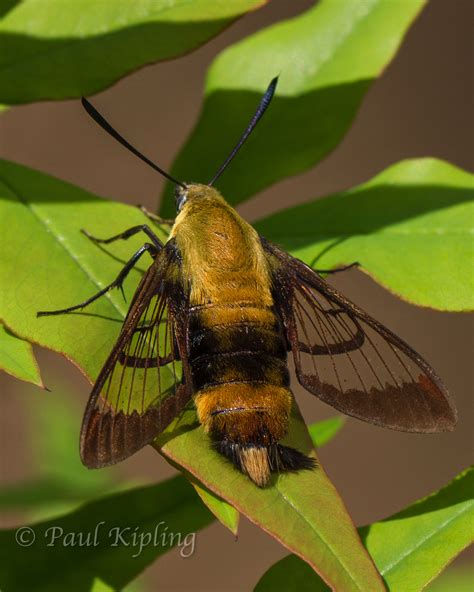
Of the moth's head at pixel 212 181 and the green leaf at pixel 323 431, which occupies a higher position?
the moth's head at pixel 212 181

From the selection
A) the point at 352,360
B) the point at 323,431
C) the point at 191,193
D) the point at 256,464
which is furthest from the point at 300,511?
the point at 323,431

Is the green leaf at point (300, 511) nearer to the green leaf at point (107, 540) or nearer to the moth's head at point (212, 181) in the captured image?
the green leaf at point (107, 540)

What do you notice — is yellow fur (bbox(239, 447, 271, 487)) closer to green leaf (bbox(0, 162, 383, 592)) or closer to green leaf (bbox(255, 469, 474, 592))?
green leaf (bbox(0, 162, 383, 592))

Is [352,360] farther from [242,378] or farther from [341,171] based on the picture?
[341,171]

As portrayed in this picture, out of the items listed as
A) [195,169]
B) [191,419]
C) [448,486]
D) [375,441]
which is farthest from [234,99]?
[375,441]

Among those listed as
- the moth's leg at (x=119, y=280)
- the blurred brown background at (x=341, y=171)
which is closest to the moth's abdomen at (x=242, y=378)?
the moth's leg at (x=119, y=280)

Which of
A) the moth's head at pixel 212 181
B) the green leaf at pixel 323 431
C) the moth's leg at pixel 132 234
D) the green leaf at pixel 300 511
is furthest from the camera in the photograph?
the green leaf at pixel 323 431

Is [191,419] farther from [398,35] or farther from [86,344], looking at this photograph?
[398,35]
